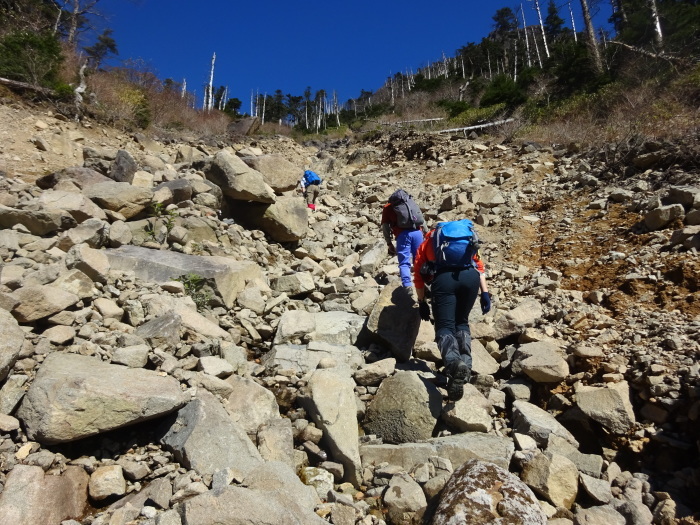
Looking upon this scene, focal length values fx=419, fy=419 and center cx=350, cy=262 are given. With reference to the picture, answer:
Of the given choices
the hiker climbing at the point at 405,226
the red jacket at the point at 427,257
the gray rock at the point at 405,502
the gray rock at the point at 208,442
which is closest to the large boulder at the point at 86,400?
the gray rock at the point at 208,442

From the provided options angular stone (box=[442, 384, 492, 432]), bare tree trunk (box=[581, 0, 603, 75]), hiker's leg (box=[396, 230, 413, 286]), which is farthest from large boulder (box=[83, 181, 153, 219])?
bare tree trunk (box=[581, 0, 603, 75])

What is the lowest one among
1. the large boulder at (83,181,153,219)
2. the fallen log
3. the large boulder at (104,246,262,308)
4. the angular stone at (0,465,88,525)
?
the angular stone at (0,465,88,525)

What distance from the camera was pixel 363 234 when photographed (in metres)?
9.11

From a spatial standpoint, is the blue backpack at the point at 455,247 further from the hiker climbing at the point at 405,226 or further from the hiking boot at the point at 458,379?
the hiker climbing at the point at 405,226

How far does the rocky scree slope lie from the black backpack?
1077 mm

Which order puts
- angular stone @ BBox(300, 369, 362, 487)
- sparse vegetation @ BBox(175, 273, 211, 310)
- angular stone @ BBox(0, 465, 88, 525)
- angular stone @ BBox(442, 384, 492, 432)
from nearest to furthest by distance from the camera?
angular stone @ BBox(0, 465, 88, 525)
angular stone @ BBox(300, 369, 362, 487)
angular stone @ BBox(442, 384, 492, 432)
sparse vegetation @ BBox(175, 273, 211, 310)

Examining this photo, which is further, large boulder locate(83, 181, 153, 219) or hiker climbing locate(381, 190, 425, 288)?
large boulder locate(83, 181, 153, 219)

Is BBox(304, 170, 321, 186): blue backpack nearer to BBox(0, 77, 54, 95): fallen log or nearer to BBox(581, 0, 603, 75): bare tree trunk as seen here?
BBox(0, 77, 54, 95): fallen log

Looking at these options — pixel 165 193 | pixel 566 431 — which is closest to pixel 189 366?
pixel 566 431

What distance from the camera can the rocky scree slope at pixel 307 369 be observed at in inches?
100

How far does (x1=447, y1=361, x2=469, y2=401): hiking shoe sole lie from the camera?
11.2ft

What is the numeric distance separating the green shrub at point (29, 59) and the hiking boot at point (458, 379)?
13292mm

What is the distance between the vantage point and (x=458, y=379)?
11.3 ft

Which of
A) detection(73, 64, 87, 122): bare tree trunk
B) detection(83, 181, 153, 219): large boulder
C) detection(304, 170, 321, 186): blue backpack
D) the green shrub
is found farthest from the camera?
detection(73, 64, 87, 122): bare tree trunk
